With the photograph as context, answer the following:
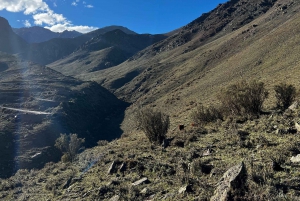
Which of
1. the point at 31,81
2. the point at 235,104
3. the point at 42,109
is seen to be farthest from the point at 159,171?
the point at 31,81

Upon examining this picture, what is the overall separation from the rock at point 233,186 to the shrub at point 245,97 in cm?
1123

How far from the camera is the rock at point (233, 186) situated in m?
6.30

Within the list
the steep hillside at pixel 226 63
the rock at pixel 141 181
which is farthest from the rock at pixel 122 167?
the steep hillside at pixel 226 63

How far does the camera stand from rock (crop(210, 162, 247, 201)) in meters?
6.30

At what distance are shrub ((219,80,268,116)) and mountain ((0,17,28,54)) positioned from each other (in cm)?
18877

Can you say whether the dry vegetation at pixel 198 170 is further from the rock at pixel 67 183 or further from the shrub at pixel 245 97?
the shrub at pixel 245 97

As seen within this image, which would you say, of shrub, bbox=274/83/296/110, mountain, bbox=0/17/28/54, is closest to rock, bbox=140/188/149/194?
shrub, bbox=274/83/296/110

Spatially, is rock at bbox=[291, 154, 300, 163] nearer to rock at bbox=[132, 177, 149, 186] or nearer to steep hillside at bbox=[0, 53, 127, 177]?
rock at bbox=[132, 177, 149, 186]

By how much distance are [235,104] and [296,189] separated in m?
12.5

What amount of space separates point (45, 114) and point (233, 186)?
156 ft

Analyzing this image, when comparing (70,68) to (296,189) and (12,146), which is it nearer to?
(12,146)

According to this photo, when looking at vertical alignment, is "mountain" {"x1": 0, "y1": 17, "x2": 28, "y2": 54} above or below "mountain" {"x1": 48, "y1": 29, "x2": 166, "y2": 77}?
above

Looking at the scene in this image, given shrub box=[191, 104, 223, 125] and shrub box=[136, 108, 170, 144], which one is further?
shrub box=[191, 104, 223, 125]

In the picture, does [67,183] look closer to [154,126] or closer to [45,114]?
[154,126]
